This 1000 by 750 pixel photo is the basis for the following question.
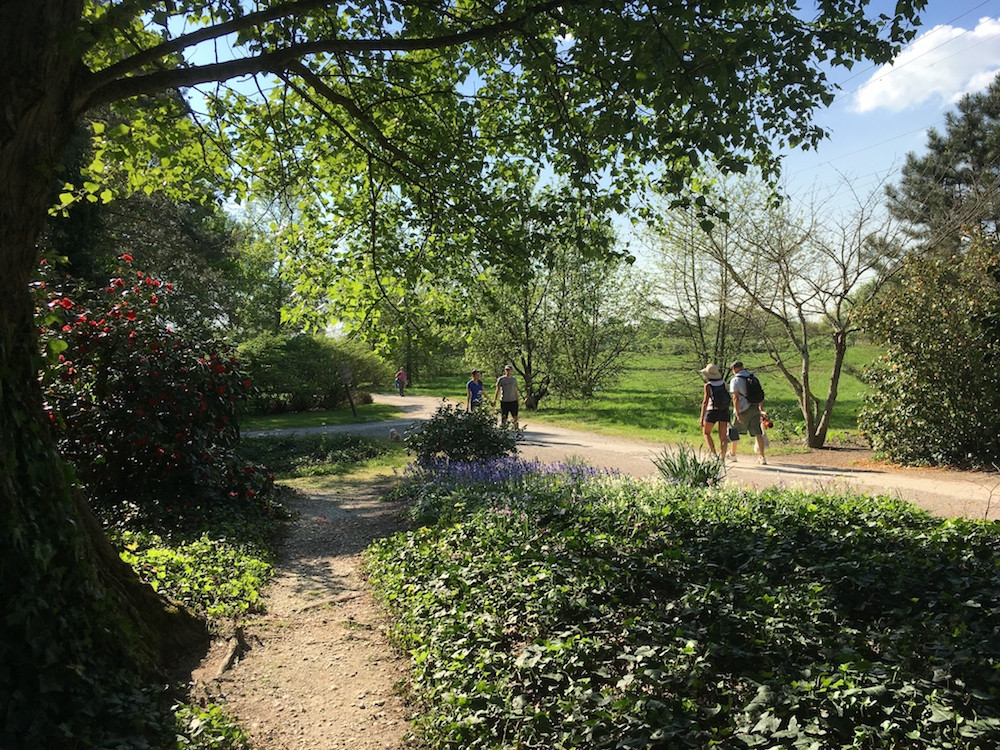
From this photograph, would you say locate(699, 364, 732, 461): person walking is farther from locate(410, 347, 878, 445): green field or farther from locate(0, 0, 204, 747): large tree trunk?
locate(0, 0, 204, 747): large tree trunk

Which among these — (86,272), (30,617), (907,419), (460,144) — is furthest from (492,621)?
(86,272)

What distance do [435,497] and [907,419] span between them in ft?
29.9

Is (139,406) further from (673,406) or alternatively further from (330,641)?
(673,406)

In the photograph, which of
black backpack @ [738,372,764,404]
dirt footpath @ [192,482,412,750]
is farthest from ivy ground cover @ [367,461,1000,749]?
black backpack @ [738,372,764,404]

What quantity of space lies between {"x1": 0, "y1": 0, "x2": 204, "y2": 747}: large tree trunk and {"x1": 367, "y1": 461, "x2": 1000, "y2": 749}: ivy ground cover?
1706mm

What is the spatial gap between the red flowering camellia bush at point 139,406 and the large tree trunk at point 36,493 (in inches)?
151

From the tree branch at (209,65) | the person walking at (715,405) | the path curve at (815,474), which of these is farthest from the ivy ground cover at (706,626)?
the person walking at (715,405)

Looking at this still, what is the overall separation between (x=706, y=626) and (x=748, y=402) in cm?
887

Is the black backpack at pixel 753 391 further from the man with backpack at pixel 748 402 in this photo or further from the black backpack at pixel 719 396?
the black backpack at pixel 719 396

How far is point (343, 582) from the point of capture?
20.6 feet

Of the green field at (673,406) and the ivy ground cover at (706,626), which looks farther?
the green field at (673,406)

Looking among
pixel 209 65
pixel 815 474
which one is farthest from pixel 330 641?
pixel 815 474

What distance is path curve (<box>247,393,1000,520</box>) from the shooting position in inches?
317

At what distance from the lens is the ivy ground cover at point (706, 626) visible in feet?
8.94
